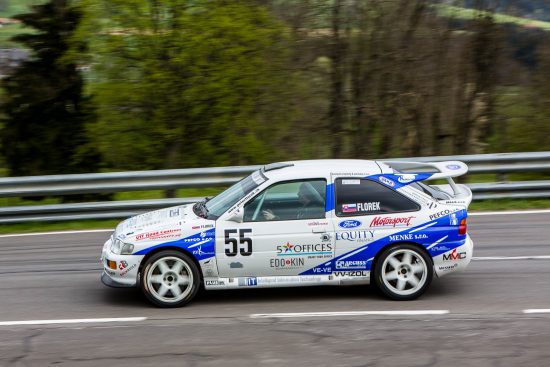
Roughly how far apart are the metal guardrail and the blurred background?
3166mm

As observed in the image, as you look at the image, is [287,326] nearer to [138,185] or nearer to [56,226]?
[138,185]

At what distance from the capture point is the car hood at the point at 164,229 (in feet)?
27.5

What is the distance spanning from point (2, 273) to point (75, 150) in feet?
27.3

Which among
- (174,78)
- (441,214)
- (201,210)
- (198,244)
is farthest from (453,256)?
(174,78)

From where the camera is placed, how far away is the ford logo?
8344 millimetres

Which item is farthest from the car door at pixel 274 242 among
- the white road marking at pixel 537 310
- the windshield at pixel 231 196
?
the white road marking at pixel 537 310

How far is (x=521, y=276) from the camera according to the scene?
935cm

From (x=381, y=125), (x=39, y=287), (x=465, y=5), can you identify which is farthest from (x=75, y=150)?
(x=465, y=5)

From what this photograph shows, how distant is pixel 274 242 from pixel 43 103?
11958mm

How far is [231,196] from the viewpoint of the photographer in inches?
350

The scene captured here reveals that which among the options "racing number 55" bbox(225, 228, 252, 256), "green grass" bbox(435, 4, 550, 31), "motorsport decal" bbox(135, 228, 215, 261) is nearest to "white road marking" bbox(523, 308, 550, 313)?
"racing number 55" bbox(225, 228, 252, 256)

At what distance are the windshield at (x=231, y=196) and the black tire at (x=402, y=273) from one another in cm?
164

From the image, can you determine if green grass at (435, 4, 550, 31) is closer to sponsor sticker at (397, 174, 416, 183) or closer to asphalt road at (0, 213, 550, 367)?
asphalt road at (0, 213, 550, 367)

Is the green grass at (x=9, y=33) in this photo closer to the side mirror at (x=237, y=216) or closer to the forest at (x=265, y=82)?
the forest at (x=265, y=82)
